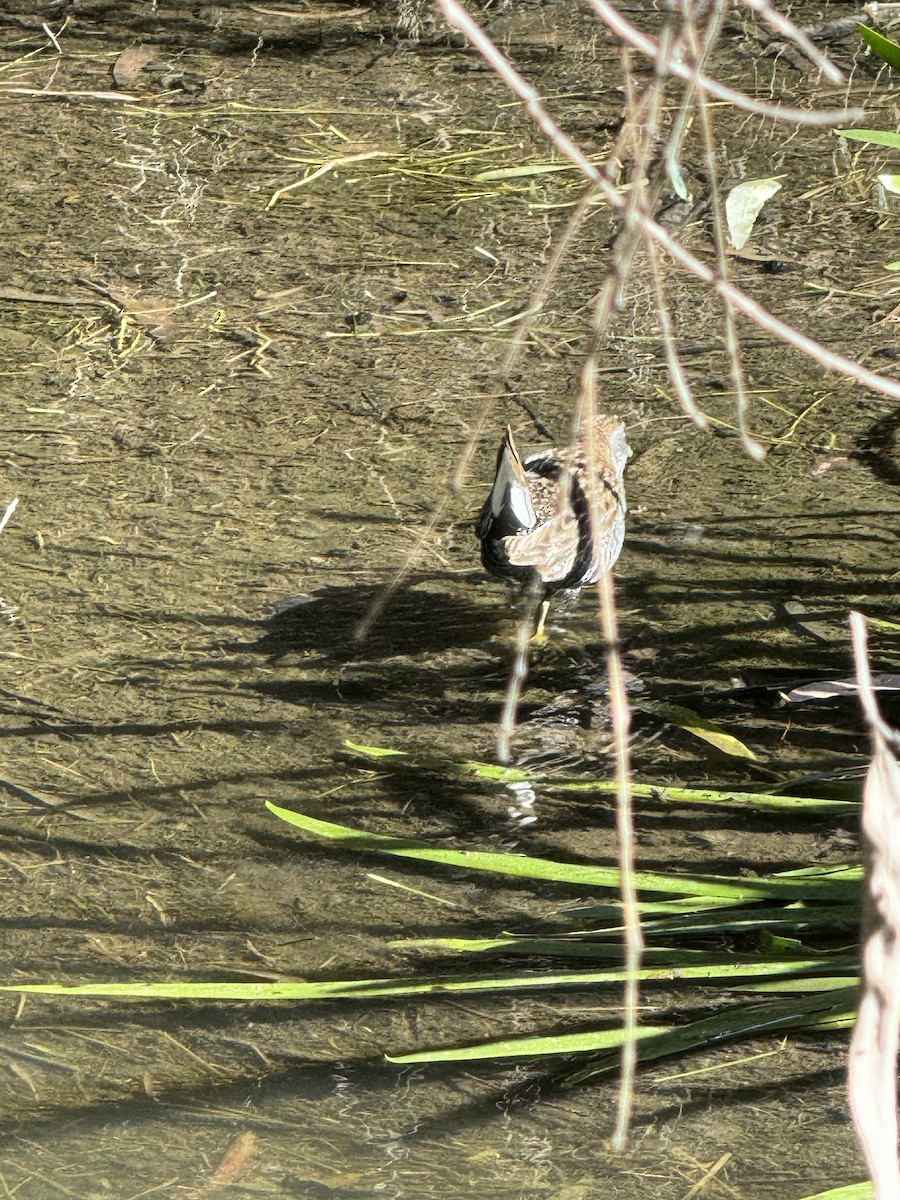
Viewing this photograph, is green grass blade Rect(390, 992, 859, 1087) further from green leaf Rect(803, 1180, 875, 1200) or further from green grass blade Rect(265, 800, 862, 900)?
green leaf Rect(803, 1180, 875, 1200)

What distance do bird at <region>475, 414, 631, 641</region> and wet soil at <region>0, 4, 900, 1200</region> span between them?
173 millimetres

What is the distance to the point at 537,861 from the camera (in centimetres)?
269

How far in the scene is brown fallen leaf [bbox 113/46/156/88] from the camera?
710 centimetres

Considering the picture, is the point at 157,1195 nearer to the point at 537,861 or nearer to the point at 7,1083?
the point at 7,1083

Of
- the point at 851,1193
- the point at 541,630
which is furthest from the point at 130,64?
the point at 851,1193

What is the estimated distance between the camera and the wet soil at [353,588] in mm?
2668

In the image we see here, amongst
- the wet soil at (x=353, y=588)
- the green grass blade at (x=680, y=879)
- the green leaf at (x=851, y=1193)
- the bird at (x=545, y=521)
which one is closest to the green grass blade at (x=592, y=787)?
the wet soil at (x=353, y=588)

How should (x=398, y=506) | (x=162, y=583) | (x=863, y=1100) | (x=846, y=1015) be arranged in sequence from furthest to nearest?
(x=398, y=506) < (x=162, y=583) < (x=846, y=1015) < (x=863, y=1100)

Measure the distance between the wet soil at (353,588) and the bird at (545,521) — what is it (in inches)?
6.8

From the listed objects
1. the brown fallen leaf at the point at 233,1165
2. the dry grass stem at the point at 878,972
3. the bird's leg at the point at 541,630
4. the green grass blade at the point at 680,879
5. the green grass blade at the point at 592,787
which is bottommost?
the bird's leg at the point at 541,630

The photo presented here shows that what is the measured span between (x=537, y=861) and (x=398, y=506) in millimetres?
1924

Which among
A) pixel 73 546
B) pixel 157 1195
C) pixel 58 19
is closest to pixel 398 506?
pixel 73 546

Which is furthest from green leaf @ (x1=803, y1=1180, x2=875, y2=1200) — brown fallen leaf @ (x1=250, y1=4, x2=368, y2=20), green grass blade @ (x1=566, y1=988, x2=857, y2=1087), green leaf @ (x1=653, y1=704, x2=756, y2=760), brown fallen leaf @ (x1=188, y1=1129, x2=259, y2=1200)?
brown fallen leaf @ (x1=250, y1=4, x2=368, y2=20)

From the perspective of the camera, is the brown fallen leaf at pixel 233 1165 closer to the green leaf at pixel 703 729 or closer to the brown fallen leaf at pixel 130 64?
the green leaf at pixel 703 729
